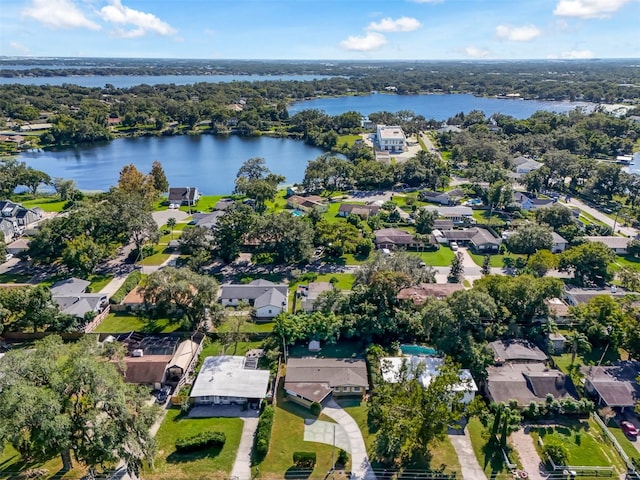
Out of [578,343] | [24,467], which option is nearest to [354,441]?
[24,467]

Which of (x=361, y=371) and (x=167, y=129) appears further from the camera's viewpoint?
(x=167, y=129)

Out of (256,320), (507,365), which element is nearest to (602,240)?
(507,365)

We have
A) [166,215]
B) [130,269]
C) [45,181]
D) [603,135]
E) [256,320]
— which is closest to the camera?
[256,320]

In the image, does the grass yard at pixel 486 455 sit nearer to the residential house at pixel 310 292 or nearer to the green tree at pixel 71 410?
the residential house at pixel 310 292

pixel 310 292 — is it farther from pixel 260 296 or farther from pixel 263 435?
pixel 263 435

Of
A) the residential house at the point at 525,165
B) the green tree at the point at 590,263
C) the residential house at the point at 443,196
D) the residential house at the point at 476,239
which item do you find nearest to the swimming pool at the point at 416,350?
the green tree at the point at 590,263

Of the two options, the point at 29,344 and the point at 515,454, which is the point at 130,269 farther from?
the point at 515,454

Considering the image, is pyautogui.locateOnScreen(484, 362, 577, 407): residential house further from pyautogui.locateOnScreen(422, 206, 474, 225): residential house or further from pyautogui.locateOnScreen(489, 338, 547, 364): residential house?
pyautogui.locateOnScreen(422, 206, 474, 225): residential house
